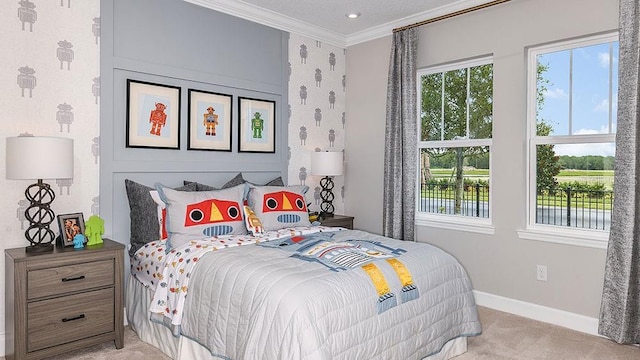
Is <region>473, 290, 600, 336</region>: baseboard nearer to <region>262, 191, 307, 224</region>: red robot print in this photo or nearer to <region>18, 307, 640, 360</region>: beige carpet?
<region>18, 307, 640, 360</region>: beige carpet

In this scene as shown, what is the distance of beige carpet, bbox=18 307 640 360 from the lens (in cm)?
268

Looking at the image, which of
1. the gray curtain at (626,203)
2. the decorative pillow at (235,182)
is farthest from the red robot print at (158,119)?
the gray curtain at (626,203)

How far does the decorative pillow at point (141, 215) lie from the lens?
3.11 meters

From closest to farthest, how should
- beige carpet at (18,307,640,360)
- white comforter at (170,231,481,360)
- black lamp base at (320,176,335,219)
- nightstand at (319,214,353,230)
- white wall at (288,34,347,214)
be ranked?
white comforter at (170,231,481,360) < beige carpet at (18,307,640,360) < nightstand at (319,214,353,230) < white wall at (288,34,347,214) < black lamp base at (320,176,335,219)

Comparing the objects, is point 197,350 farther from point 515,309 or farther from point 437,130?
point 437,130

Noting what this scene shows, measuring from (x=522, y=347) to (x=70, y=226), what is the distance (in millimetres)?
3132

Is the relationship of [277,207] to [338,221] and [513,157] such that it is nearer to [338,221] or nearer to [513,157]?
[338,221]

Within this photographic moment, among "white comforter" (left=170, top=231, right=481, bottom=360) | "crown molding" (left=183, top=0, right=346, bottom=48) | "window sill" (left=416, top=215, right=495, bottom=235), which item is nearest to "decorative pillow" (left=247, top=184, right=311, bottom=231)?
"white comforter" (left=170, top=231, right=481, bottom=360)

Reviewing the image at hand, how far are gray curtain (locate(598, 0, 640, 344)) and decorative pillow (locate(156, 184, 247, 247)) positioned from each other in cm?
263

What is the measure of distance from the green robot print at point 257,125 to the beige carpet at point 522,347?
1977 millimetres

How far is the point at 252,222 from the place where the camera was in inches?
127

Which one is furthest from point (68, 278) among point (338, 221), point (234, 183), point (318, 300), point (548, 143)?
point (548, 143)

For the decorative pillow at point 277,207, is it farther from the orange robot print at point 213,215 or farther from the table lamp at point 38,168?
the table lamp at point 38,168

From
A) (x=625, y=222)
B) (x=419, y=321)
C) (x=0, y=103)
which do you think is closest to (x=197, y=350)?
(x=419, y=321)
